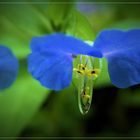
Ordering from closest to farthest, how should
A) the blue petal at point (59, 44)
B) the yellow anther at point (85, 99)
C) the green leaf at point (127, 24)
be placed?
the blue petal at point (59, 44)
the yellow anther at point (85, 99)
the green leaf at point (127, 24)

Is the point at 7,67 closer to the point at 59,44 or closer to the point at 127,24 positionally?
the point at 59,44

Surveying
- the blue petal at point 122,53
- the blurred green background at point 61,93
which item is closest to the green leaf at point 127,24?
the blurred green background at point 61,93

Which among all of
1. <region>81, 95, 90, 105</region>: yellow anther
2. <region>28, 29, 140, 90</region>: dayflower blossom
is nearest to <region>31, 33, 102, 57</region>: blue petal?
<region>28, 29, 140, 90</region>: dayflower blossom

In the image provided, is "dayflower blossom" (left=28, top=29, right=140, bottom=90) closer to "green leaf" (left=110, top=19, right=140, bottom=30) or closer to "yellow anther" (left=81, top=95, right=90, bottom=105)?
"yellow anther" (left=81, top=95, right=90, bottom=105)

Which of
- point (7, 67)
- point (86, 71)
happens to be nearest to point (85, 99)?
point (86, 71)

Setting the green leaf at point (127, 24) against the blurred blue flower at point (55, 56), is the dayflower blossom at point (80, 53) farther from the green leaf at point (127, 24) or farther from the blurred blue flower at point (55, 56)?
the green leaf at point (127, 24)

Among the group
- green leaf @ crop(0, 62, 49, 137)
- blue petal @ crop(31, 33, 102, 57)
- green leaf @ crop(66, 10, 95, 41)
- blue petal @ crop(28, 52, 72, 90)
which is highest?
green leaf @ crop(66, 10, 95, 41)

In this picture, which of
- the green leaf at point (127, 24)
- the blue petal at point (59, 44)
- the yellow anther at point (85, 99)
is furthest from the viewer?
the green leaf at point (127, 24)
